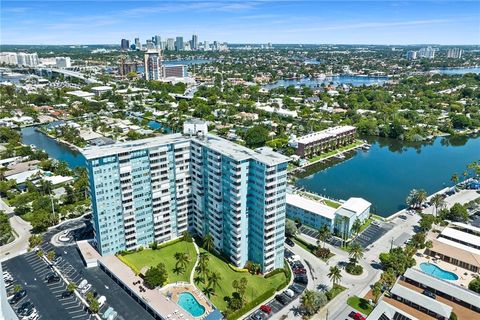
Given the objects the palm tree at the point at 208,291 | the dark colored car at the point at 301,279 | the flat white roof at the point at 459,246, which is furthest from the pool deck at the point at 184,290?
the flat white roof at the point at 459,246

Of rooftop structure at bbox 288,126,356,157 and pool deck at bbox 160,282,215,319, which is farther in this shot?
rooftop structure at bbox 288,126,356,157

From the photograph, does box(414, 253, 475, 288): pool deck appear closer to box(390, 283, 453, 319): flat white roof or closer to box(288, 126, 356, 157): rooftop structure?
box(390, 283, 453, 319): flat white roof

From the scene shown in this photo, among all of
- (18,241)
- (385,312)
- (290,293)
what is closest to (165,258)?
(290,293)

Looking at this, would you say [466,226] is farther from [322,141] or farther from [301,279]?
[322,141]

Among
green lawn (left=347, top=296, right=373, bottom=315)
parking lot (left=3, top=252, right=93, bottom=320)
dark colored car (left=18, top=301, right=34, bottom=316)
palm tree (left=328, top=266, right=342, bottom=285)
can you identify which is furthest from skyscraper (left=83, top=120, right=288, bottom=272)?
dark colored car (left=18, top=301, right=34, bottom=316)

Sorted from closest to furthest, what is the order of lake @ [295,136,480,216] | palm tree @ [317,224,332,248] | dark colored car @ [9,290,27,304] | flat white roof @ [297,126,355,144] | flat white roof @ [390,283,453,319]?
flat white roof @ [390,283,453,319]
dark colored car @ [9,290,27,304]
palm tree @ [317,224,332,248]
lake @ [295,136,480,216]
flat white roof @ [297,126,355,144]

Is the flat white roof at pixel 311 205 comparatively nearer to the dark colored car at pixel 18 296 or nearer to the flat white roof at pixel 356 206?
the flat white roof at pixel 356 206

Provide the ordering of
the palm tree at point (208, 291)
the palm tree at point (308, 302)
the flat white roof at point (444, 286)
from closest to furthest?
the palm tree at point (308, 302) < the flat white roof at point (444, 286) < the palm tree at point (208, 291)

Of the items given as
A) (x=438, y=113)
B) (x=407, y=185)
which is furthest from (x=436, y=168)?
(x=438, y=113)

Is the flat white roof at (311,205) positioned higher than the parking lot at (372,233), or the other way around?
the flat white roof at (311,205)
